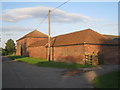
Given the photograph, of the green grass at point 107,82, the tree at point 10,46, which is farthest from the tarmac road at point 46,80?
the tree at point 10,46

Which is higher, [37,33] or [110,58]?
[37,33]

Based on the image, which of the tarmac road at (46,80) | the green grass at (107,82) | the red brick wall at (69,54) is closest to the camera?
the green grass at (107,82)

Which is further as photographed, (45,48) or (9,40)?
(9,40)

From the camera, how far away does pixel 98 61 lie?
2175 cm

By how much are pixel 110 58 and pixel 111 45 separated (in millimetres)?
2008

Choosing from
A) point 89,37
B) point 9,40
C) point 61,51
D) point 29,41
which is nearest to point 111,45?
point 89,37

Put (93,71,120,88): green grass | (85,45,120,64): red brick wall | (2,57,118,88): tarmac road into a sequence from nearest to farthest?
(93,71,120,88): green grass, (2,57,118,88): tarmac road, (85,45,120,64): red brick wall

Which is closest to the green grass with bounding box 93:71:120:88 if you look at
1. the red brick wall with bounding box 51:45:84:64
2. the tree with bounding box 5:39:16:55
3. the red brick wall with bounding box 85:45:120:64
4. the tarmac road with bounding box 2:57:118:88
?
the tarmac road with bounding box 2:57:118:88

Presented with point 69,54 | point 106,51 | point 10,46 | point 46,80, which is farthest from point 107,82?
point 10,46

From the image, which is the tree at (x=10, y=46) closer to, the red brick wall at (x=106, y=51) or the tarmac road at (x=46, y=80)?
the red brick wall at (x=106, y=51)

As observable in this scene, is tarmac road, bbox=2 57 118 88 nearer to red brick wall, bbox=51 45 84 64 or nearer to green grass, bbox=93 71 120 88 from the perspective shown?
green grass, bbox=93 71 120 88

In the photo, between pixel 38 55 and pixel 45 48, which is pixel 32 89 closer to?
pixel 45 48

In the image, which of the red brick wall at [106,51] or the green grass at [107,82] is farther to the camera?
the red brick wall at [106,51]

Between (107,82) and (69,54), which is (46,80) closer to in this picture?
(107,82)
